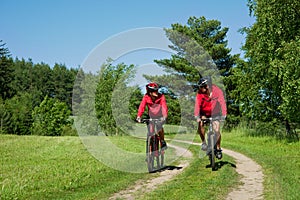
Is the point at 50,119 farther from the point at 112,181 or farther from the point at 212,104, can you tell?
the point at 212,104

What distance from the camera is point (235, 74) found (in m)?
26.8

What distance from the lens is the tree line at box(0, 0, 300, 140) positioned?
19.6 metres

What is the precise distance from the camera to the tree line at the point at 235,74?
1958 cm

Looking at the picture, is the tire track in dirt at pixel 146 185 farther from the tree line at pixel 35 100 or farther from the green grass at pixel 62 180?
the tree line at pixel 35 100

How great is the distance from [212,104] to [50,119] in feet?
247

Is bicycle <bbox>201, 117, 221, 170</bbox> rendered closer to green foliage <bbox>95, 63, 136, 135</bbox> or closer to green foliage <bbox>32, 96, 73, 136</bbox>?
green foliage <bbox>95, 63, 136, 135</bbox>

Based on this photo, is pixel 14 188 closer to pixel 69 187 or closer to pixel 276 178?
pixel 69 187

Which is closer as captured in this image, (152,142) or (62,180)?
(62,180)

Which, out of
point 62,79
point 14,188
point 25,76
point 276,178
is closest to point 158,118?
point 276,178

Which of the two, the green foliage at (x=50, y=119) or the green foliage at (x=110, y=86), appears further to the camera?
the green foliage at (x=50, y=119)

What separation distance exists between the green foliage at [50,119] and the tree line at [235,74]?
5.57 m

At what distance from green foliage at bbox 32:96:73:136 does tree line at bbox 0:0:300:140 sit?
5567 mm

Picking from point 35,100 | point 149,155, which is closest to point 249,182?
point 149,155

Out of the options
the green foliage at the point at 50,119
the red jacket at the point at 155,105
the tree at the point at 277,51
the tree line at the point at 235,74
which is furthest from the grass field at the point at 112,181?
the green foliage at the point at 50,119
